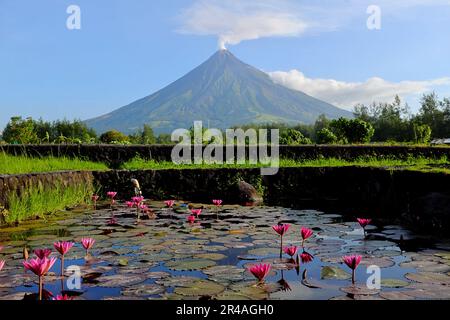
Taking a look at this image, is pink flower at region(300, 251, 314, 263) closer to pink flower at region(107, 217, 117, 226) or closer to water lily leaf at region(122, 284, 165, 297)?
water lily leaf at region(122, 284, 165, 297)

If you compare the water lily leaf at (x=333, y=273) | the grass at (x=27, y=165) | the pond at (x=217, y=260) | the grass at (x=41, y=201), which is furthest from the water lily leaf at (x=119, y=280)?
the grass at (x=27, y=165)

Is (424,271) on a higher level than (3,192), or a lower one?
lower

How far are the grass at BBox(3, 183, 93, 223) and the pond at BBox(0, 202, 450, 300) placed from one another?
0.38 m

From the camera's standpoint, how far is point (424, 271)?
398 centimetres

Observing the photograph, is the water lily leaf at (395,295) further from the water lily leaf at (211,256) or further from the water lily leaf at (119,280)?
the water lily leaf at (119,280)

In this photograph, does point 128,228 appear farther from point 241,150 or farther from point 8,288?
point 241,150

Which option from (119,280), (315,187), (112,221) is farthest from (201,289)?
(315,187)

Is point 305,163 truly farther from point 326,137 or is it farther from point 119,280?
point 119,280

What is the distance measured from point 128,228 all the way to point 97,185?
184 inches

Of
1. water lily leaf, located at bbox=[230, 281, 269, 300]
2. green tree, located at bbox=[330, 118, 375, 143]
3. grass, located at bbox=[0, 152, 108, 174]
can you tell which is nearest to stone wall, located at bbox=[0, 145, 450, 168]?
grass, located at bbox=[0, 152, 108, 174]

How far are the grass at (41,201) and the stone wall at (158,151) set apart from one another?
4658mm

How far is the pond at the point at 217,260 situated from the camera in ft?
11.1

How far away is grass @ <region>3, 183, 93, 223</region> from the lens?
6.87 metres
